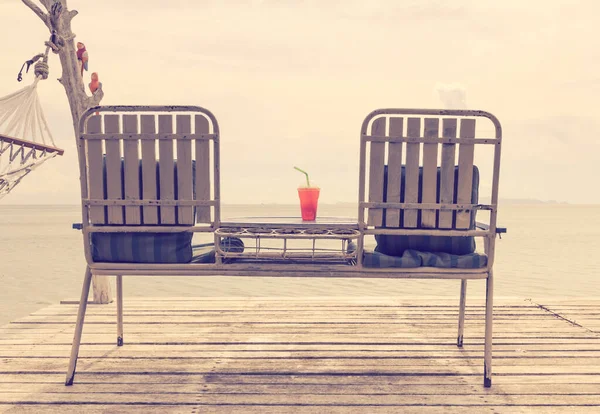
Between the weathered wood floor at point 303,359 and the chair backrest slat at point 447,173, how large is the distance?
3.15ft

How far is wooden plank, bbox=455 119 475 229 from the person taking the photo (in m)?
2.68

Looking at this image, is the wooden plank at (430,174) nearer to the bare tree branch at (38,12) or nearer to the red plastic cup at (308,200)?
the red plastic cup at (308,200)

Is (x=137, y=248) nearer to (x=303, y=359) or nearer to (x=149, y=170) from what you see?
(x=149, y=170)

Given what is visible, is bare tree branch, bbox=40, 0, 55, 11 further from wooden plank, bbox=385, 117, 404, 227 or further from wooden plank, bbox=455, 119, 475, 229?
wooden plank, bbox=455, 119, 475, 229

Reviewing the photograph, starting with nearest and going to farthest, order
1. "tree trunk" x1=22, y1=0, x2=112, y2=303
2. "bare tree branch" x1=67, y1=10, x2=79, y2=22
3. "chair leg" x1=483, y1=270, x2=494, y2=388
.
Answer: "chair leg" x1=483, y1=270, x2=494, y2=388
"tree trunk" x1=22, y1=0, x2=112, y2=303
"bare tree branch" x1=67, y1=10, x2=79, y2=22

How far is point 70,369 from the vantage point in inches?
110

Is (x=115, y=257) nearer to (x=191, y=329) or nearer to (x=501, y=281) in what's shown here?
(x=191, y=329)

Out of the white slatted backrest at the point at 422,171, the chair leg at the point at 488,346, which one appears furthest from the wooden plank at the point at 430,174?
the chair leg at the point at 488,346

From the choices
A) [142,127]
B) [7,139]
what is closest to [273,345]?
[142,127]

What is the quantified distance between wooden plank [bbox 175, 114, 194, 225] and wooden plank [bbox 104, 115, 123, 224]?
0.33 meters

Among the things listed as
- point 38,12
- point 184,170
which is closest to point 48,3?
point 38,12

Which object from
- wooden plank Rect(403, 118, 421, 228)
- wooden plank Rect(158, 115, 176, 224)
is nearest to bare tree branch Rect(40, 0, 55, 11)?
wooden plank Rect(158, 115, 176, 224)

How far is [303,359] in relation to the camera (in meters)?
3.24

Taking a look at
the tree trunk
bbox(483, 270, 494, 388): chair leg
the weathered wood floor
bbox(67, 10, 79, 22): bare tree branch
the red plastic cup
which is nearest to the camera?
the weathered wood floor
